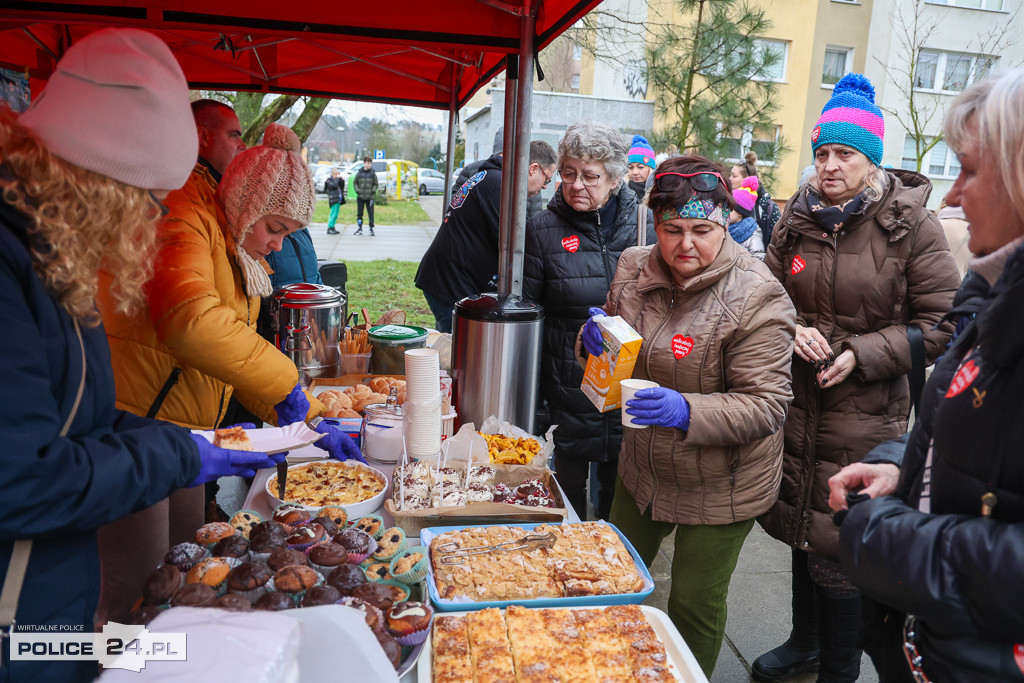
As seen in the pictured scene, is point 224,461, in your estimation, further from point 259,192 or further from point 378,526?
point 259,192

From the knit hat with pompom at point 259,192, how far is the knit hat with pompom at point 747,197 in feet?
16.2

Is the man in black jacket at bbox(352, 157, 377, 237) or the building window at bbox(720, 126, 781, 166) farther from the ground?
the building window at bbox(720, 126, 781, 166)

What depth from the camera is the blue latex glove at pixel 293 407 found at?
2451 mm

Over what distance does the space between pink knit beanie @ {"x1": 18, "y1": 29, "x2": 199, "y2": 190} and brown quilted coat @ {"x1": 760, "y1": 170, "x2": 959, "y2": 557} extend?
7.51ft

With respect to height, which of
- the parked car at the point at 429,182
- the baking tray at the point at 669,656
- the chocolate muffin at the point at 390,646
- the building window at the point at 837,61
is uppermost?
the building window at the point at 837,61

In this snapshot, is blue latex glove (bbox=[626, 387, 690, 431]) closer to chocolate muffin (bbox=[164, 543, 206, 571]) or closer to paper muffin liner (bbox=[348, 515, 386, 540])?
paper muffin liner (bbox=[348, 515, 386, 540])

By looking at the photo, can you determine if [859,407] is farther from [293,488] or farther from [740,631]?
[293,488]

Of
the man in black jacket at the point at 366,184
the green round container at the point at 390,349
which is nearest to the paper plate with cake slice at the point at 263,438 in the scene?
the green round container at the point at 390,349

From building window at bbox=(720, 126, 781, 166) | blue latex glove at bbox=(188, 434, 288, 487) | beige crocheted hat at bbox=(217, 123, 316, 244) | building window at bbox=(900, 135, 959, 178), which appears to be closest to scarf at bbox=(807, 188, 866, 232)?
beige crocheted hat at bbox=(217, 123, 316, 244)

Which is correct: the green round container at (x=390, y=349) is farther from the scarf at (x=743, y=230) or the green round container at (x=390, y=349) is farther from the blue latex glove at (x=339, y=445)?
the scarf at (x=743, y=230)

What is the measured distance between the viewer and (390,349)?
3910mm

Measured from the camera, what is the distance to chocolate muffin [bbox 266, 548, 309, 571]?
1.65m

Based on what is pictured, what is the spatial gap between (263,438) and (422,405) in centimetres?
57

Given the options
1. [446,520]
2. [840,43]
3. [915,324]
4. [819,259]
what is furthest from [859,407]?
[840,43]
